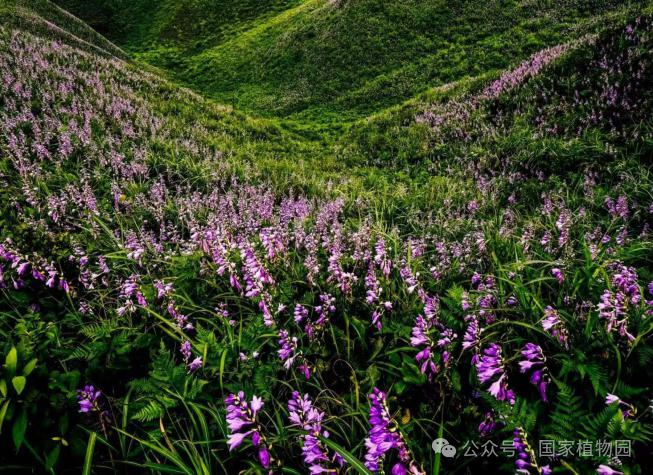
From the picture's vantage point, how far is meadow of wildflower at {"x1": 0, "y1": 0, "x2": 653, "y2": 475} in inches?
71.5

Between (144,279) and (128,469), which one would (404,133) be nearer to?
(144,279)

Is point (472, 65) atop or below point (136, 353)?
atop

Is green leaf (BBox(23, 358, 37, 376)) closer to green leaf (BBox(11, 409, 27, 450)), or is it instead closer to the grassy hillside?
green leaf (BBox(11, 409, 27, 450))

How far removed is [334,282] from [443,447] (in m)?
1.69

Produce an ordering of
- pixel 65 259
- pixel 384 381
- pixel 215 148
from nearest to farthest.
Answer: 1. pixel 384 381
2. pixel 65 259
3. pixel 215 148

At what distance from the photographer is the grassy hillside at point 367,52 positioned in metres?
18.4

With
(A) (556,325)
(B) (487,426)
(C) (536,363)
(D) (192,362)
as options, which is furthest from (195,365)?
(A) (556,325)

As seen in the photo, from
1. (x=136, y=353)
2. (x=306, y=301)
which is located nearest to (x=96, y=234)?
(x=136, y=353)

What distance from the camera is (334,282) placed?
322 centimetres

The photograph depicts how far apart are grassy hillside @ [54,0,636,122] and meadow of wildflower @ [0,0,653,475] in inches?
225

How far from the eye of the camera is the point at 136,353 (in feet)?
8.70

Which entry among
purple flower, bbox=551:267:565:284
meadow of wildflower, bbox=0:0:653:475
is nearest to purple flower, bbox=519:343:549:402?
meadow of wildflower, bbox=0:0:653:475

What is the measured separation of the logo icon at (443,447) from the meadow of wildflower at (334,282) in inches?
2.1

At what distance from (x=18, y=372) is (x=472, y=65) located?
71.3 feet
